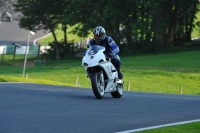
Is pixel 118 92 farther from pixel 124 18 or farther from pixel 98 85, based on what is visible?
pixel 124 18

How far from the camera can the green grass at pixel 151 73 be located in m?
41.4

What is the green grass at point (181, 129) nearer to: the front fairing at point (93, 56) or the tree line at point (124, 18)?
the front fairing at point (93, 56)

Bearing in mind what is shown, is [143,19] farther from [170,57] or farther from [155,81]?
[155,81]

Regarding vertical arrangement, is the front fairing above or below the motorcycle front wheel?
above

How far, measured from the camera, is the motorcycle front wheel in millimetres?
17078

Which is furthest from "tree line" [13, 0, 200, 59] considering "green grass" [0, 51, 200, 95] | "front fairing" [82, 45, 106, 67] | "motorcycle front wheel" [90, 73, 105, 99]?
"motorcycle front wheel" [90, 73, 105, 99]

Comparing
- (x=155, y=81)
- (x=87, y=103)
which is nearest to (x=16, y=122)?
(x=87, y=103)

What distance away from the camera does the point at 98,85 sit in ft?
56.9

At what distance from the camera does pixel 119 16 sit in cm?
5988

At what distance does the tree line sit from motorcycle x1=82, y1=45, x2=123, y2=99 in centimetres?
3957

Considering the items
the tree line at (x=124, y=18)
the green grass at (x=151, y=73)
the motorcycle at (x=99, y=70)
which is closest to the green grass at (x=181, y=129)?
the motorcycle at (x=99, y=70)

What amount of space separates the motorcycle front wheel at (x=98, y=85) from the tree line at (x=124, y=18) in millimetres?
40082

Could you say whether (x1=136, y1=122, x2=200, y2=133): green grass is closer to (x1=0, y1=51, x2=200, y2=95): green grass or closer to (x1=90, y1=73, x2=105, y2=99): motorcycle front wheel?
(x1=90, y1=73, x2=105, y2=99): motorcycle front wheel

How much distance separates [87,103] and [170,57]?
3966 centimetres
